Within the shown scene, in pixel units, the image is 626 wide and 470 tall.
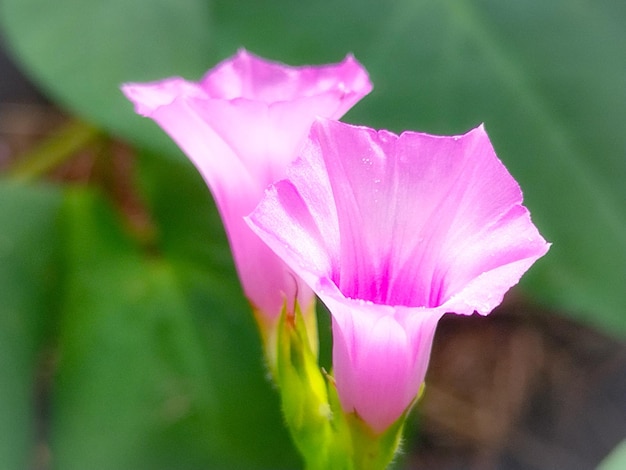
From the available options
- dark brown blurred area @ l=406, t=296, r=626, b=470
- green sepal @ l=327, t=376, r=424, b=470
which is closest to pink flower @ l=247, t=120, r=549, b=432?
green sepal @ l=327, t=376, r=424, b=470

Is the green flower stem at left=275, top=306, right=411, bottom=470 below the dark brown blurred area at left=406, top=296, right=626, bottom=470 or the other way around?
the other way around

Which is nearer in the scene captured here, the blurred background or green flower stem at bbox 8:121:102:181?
the blurred background

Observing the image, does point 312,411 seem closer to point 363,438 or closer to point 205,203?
point 363,438

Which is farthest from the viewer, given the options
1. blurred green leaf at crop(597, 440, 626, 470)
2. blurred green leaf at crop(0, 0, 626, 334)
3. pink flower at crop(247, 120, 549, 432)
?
blurred green leaf at crop(0, 0, 626, 334)

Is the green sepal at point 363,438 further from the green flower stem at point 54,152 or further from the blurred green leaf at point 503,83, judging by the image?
the green flower stem at point 54,152

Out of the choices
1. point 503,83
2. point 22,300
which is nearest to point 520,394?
point 503,83

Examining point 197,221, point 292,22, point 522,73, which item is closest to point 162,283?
point 197,221

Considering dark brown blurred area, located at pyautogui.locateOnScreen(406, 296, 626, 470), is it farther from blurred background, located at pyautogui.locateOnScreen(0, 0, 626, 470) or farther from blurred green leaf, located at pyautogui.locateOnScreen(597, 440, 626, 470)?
blurred green leaf, located at pyautogui.locateOnScreen(597, 440, 626, 470)
